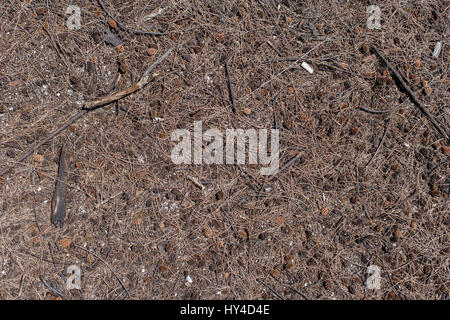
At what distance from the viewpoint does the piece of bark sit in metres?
2.66

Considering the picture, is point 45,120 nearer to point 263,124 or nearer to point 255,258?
point 263,124

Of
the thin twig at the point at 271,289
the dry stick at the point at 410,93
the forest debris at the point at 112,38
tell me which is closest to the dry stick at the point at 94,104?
the forest debris at the point at 112,38

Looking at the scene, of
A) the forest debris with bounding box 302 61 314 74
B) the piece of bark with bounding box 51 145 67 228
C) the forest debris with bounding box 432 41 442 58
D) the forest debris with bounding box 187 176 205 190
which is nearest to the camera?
the piece of bark with bounding box 51 145 67 228

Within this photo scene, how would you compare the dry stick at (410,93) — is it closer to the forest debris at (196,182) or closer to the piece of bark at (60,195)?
the forest debris at (196,182)

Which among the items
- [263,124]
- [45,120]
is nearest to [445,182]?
[263,124]

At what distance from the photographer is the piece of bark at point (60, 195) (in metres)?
2.66

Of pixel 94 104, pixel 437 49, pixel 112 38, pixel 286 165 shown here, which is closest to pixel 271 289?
pixel 286 165

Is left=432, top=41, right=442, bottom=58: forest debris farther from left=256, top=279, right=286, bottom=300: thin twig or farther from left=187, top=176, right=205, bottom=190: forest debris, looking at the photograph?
left=256, top=279, right=286, bottom=300: thin twig

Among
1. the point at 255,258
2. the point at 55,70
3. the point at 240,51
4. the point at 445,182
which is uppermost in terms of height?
the point at 240,51

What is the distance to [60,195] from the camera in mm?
2682

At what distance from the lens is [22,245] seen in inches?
103

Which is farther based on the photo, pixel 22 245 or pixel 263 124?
pixel 263 124

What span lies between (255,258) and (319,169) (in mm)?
812

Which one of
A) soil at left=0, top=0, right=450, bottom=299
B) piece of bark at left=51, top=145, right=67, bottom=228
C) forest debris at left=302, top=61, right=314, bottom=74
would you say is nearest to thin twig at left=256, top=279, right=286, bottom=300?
soil at left=0, top=0, right=450, bottom=299
